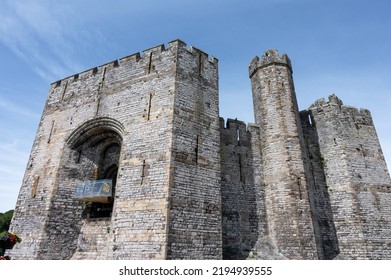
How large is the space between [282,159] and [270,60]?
5.46 metres

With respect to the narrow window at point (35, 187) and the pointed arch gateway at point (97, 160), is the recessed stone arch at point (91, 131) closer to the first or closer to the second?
the pointed arch gateway at point (97, 160)

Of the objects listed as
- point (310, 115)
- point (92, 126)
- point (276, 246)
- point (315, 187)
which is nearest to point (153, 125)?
point (92, 126)

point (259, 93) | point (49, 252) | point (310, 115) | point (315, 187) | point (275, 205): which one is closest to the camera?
point (49, 252)

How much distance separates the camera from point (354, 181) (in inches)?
470

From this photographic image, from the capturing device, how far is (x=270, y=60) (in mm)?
13383

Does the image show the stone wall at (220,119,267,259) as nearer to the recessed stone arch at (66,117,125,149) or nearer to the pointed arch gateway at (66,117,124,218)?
the pointed arch gateway at (66,117,124,218)

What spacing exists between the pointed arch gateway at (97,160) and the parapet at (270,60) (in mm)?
7801

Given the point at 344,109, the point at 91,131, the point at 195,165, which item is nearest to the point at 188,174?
the point at 195,165

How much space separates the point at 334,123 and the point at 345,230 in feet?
17.3

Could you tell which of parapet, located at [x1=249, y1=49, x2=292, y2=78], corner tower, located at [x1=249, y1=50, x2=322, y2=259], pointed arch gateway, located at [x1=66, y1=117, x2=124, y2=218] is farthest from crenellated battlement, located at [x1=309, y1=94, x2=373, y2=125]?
pointed arch gateway, located at [x1=66, y1=117, x2=124, y2=218]

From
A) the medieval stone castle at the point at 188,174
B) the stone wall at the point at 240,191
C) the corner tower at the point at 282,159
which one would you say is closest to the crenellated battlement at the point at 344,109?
the medieval stone castle at the point at 188,174

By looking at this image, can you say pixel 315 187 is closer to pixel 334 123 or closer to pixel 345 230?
pixel 345 230

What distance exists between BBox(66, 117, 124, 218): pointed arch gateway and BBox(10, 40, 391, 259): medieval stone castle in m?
0.05

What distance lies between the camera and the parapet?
1331cm
